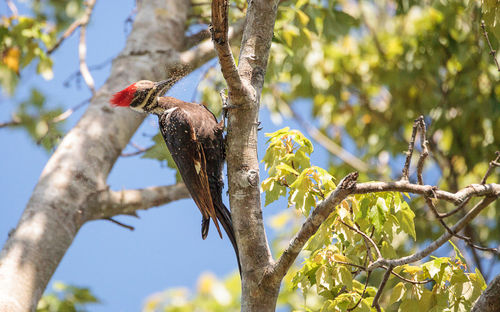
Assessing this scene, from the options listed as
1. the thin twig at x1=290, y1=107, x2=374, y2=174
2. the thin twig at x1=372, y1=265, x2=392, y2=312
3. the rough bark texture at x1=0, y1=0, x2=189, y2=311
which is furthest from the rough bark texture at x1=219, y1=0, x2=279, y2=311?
the thin twig at x1=290, y1=107, x2=374, y2=174

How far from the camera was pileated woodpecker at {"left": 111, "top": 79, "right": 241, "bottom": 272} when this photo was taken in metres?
2.89

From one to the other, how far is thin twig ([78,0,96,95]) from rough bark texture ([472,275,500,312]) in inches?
124

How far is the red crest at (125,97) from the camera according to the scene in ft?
10.6

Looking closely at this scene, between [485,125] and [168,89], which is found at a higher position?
[485,125]

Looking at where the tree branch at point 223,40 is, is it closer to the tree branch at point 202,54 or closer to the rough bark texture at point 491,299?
the rough bark texture at point 491,299

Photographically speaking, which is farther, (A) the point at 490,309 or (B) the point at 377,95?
(B) the point at 377,95

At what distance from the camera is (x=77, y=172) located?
10.6 ft

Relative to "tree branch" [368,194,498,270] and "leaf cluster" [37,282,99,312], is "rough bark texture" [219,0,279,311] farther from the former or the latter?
"leaf cluster" [37,282,99,312]

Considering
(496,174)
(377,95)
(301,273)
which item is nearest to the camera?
(301,273)

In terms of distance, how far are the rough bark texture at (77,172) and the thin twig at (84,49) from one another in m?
0.44

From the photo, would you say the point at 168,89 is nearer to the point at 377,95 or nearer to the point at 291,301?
the point at 291,301

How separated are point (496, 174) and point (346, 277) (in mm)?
2940

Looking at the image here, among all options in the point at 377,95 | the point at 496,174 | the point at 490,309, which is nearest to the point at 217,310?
the point at 490,309

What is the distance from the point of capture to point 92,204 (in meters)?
3.28
